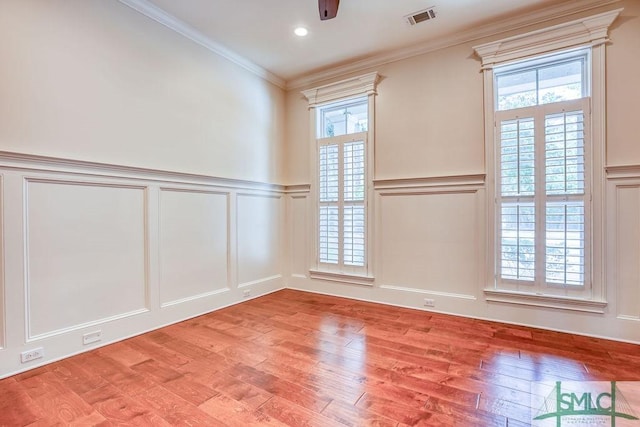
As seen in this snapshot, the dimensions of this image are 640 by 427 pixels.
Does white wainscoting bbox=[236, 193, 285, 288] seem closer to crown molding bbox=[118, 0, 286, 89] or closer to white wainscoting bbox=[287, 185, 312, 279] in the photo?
white wainscoting bbox=[287, 185, 312, 279]

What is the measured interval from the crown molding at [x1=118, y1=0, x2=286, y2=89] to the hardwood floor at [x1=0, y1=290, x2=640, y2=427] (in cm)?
299

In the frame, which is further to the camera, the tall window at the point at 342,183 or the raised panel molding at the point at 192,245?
the tall window at the point at 342,183

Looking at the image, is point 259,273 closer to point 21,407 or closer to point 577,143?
point 21,407

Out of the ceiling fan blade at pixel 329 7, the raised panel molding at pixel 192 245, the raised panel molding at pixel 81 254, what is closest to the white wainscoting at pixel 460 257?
the raised panel molding at pixel 192 245

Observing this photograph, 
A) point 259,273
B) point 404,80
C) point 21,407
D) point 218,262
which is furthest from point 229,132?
point 21,407

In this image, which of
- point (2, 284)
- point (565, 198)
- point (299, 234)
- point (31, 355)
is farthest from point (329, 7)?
point (31, 355)

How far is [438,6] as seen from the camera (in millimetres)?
2906

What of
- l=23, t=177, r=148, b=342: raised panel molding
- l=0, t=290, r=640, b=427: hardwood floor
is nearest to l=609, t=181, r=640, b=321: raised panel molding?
l=0, t=290, r=640, b=427: hardwood floor

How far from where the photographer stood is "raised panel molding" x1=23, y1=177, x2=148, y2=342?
2.27 m

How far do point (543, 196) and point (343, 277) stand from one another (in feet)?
7.82

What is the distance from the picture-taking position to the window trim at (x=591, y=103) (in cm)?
273

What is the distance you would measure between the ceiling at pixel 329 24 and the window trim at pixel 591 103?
0.83ft

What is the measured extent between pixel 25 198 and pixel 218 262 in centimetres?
183

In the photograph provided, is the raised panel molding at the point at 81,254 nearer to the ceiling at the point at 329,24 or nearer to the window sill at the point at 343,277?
the ceiling at the point at 329,24
